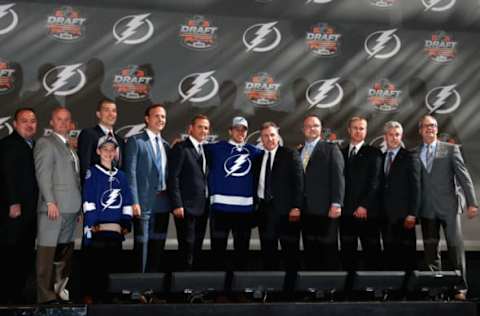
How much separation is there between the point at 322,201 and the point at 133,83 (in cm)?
221

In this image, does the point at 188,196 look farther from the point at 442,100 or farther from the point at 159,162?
the point at 442,100

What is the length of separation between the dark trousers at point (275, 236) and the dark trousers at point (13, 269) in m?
1.89

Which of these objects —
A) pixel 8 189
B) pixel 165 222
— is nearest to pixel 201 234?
pixel 165 222

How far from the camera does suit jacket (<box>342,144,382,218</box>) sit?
17.5ft

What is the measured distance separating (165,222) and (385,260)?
6.41 feet

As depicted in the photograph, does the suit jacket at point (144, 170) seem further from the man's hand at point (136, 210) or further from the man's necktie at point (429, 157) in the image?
the man's necktie at point (429, 157)

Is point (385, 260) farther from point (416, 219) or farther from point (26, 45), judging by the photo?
point (26, 45)

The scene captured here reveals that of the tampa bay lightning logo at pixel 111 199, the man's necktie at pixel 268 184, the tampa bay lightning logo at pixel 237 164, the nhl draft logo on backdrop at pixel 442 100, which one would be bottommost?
the tampa bay lightning logo at pixel 111 199

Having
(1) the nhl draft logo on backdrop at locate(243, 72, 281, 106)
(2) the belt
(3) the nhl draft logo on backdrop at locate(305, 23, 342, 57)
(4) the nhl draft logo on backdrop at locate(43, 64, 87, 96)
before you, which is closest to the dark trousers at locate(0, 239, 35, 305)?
(2) the belt

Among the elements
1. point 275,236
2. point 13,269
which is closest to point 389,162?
Answer: point 275,236

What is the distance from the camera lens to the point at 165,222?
5.10 m

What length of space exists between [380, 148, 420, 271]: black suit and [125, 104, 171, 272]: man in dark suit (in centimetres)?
194

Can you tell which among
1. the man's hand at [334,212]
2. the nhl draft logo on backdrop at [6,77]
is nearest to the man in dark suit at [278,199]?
the man's hand at [334,212]

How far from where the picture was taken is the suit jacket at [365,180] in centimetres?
532
